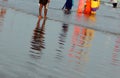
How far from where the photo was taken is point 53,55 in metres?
11.2

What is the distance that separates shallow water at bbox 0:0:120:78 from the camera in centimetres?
904

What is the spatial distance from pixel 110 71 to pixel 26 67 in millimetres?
2100

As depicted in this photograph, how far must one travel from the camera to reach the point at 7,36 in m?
13.1

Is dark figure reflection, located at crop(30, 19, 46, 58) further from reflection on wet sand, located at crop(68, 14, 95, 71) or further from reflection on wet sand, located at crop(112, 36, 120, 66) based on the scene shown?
reflection on wet sand, located at crop(112, 36, 120, 66)

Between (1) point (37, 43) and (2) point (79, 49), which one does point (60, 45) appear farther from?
(1) point (37, 43)

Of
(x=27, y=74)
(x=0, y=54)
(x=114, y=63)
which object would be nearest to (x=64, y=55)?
(x=114, y=63)

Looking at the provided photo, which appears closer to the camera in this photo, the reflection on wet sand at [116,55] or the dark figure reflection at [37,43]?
the dark figure reflection at [37,43]

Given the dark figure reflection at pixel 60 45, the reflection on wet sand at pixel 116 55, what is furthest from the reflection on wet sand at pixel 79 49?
the reflection on wet sand at pixel 116 55

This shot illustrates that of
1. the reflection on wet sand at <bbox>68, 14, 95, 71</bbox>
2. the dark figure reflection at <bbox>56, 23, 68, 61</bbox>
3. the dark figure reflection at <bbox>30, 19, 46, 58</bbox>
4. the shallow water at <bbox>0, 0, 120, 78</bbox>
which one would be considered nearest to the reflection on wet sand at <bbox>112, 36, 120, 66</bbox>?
the shallow water at <bbox>0, 0, 120, 78</bbox>

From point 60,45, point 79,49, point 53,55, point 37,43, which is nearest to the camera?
point 53,55

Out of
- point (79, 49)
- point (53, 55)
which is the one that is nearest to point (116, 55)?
point (79, 49)

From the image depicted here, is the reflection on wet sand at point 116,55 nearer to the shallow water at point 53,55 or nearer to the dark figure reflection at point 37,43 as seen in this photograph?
the shallow water at point 53,55

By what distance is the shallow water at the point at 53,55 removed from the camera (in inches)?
356

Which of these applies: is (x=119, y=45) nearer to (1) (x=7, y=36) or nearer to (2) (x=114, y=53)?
(2) (x=114, y=53)
